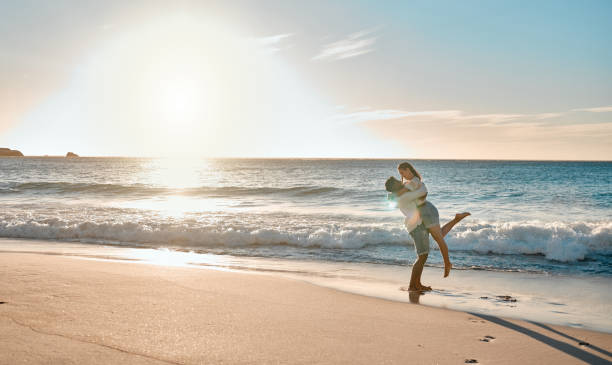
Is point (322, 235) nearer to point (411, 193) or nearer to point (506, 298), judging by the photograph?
point (506, 298)

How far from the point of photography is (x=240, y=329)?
434 centimetres

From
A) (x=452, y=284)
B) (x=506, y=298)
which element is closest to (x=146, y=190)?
(x=452, y=284)

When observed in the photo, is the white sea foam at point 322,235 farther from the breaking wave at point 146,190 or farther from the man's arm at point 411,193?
the breaking wave at point 146,190

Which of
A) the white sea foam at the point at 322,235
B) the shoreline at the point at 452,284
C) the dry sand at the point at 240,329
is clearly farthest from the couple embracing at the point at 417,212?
the white sea foam at the point at 322,235

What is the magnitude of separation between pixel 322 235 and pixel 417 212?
20.9ft

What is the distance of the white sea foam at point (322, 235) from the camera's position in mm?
11297

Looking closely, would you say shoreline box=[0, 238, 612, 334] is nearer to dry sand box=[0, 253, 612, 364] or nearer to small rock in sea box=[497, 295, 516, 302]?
small rock in sea box=[497, 295, 516, 302]

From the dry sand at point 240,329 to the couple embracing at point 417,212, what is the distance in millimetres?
1092

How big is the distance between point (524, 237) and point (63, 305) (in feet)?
38.2

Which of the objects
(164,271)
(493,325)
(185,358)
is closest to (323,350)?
(185,358)

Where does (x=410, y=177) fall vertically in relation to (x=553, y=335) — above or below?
above

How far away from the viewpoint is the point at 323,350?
3.86 metres

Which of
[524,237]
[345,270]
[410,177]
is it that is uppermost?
[410,177]

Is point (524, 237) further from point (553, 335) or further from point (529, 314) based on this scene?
point (553, 335)
